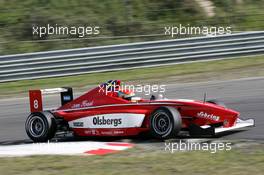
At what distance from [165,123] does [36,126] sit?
2.47 meters

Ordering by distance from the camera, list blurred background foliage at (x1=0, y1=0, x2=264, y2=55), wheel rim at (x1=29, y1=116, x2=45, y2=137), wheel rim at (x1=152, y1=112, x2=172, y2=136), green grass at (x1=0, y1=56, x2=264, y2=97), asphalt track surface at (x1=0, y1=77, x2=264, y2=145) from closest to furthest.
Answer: wheel rim at (x1=152, y1=112, x2=172, y2=136) → wheel rim at (x1=29, y1=116, x2=45, y2=137) → asphalt track surface at (x1=0, y1=77, x2=264, y2=145) → green grass at (x1=0, y1=56, x2=264, y2=97) → blurred background foliage at (x1=0, y1=0, x2=264, y2=55)

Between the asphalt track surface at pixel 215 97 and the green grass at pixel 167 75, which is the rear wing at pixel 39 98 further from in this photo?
the green grass at pixel 167 75

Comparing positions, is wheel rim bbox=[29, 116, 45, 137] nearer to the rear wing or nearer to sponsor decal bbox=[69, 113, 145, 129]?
the rear wing

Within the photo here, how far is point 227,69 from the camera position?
17.2m

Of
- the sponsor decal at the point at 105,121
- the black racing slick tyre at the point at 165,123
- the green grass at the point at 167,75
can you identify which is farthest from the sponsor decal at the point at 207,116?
the green grass at the point at 167,75

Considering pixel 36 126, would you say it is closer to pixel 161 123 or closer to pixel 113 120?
pixel 113 120

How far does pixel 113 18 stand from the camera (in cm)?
2212

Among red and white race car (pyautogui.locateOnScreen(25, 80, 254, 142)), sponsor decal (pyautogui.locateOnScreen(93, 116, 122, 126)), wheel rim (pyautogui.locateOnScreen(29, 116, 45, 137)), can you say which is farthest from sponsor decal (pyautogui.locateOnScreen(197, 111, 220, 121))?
wheel rim (pyautogui.locateOnScreen(29, 116, 45, 137))

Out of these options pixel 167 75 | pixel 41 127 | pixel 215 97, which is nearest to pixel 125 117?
pixel 41 127

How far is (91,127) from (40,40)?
37.9ft

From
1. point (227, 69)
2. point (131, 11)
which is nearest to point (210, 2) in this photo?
point (131, 11)

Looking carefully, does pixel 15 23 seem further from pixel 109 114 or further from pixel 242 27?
pixel 109 114

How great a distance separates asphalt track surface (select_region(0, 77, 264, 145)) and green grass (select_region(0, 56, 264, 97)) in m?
0.88

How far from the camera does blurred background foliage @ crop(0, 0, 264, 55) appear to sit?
67.5 feet
